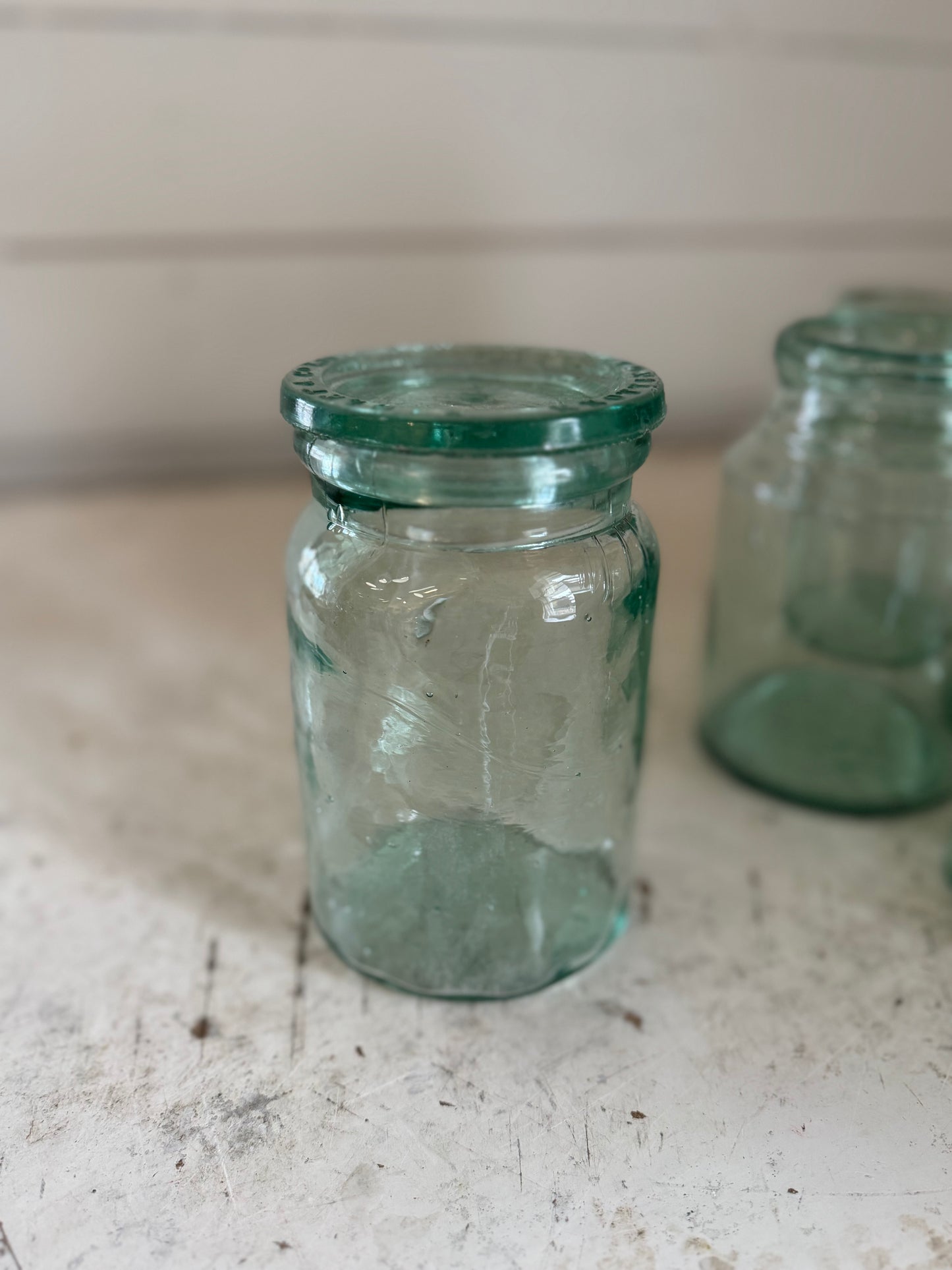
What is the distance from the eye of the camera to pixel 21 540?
1.01m

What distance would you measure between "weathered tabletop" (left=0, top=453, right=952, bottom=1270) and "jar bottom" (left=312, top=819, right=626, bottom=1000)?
0.04 ft

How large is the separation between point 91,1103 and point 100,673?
1.31 feet

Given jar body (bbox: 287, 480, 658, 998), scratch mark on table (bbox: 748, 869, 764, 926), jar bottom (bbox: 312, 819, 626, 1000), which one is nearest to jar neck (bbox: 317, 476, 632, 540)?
jar body (bbox: 287, 480, 658, 998)

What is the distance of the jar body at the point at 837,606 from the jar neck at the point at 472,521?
0.24m

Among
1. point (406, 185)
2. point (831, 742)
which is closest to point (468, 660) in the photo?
point (831, 742)

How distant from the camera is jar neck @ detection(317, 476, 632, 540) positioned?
438 millimetres

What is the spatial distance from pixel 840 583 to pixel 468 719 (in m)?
0.37

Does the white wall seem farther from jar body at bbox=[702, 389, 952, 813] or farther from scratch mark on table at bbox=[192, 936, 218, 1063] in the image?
scratch mark on table at bbox=[192, 936, 218, 1063]

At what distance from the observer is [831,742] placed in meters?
0.67

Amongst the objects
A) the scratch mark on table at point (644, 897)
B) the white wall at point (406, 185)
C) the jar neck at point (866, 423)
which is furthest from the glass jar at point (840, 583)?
the white wall at point (406, 185)

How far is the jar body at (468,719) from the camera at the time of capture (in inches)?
17.9

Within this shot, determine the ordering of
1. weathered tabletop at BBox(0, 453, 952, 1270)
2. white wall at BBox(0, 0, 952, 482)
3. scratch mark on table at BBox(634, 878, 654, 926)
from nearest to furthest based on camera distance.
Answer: weathered tabletop at BBox(0, 453, 952, 1270) < scratch mark on table at BBox(634, 878, 654, 926) < white wall at BBox(0, 0, 952, 482)

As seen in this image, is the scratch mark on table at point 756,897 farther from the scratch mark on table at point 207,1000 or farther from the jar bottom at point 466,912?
the scratch mark on table at point 207,1000

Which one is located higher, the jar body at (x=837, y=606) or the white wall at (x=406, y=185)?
the white wall at (x=406, y=185)
